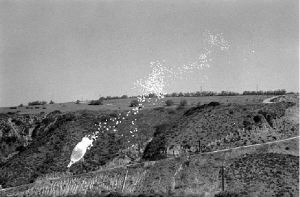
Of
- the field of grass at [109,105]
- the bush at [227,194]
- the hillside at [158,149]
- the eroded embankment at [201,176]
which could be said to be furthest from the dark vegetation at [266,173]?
the field of grass at [109,105]

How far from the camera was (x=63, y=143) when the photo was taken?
7844 centimetres

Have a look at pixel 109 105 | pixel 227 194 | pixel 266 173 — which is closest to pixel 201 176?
pixel 227 194

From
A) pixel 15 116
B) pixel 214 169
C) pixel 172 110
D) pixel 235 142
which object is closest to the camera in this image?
pixel 214 169

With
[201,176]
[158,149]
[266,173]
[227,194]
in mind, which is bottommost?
[227,194]

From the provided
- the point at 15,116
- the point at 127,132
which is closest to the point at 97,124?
the point at 127,132

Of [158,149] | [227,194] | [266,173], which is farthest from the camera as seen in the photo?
[158,149]

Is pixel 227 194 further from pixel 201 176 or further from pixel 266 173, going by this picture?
pixel 266 173

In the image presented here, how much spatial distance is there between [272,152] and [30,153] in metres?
31.7

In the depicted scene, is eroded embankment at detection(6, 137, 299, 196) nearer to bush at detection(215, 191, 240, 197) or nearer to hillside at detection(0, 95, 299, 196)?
hillside at detection(0, 95, 299, 196)

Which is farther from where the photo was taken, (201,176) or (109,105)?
(109,105)

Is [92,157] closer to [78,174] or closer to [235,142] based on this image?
[78,174]

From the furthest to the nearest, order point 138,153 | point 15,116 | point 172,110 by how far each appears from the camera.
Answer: point 15,116 < point 172,110 < point 138,153

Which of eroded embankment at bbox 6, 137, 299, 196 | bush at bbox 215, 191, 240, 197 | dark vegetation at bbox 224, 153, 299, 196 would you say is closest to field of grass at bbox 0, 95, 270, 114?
eroded embankment at bbox 6, 137, 299, 196

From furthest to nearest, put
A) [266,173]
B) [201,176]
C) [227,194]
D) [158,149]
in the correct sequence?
1. [158,149]
2. [201,176]
3. [266,173]
4. [227,194]
